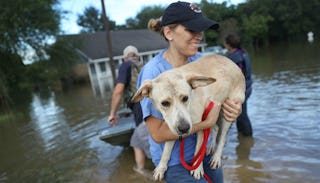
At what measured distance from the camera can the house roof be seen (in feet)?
128

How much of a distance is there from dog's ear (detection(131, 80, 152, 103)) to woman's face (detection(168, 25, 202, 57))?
0.40m

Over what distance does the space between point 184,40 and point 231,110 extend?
0.72 meters

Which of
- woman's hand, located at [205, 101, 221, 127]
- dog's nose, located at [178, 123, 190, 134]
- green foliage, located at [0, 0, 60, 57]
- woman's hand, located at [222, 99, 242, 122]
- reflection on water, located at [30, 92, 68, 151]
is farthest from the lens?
→ green foliage, located at [0, 0, 60, 57]

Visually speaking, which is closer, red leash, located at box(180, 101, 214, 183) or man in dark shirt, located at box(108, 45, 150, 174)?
red leash, located at box(180, 101, 214, 183)

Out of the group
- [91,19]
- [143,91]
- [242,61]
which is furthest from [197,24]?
[91,19]

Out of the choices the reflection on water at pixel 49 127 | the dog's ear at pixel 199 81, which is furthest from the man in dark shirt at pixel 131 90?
the reflection on water at pixel 49 127

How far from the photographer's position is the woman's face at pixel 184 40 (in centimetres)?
265

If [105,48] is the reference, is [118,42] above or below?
above

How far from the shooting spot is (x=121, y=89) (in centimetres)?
629

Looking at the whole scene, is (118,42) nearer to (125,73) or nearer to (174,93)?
(125,73)

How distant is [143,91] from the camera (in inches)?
99.3

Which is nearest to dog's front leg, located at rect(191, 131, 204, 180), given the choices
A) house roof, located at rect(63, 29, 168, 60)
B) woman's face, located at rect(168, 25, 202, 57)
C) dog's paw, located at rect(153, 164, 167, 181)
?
dog's paw, located at rect(153, 164, 167, 181)

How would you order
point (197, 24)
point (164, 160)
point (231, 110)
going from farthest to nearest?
point (231, 110), point (164, 160), point (197, 24)

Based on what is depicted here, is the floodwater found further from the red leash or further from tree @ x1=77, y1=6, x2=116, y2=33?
tree @ x1=77, y1=6, x2=116, y2=33
